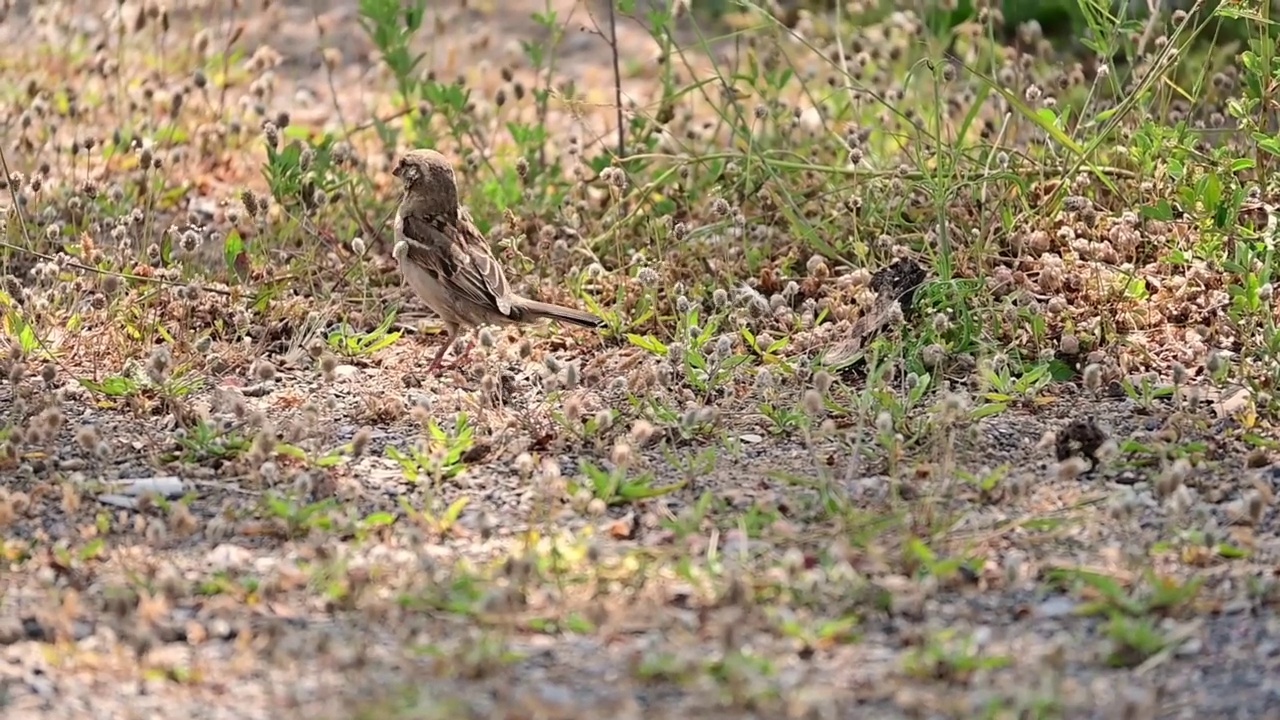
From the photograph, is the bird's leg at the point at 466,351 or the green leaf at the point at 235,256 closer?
the bird's leg at the point at 466,351

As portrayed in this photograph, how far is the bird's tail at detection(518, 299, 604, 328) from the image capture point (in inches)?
256

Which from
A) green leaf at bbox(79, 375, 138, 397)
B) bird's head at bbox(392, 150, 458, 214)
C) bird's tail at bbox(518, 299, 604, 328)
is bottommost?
bird's tail at bbox(518, 299, 604, 328)

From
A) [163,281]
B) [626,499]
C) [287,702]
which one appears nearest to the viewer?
[287,702]

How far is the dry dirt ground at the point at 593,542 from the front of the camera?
4.03m

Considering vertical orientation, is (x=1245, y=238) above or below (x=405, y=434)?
above

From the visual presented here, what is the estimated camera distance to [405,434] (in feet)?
19.0

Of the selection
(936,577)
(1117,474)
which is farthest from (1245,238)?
(936,577)

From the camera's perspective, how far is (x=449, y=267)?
6.60 m

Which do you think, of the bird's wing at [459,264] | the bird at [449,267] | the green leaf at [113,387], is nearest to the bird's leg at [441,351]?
the bird at [449,267]

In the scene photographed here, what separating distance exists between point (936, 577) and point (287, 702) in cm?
161

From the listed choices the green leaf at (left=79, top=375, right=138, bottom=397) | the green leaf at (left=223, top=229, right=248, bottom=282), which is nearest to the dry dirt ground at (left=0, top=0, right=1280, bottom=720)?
the green leaf at (left=79, top=375, right=138, bottom=397)

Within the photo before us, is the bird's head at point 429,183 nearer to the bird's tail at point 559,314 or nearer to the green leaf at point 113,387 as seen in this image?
the bird's tail at point 559,314

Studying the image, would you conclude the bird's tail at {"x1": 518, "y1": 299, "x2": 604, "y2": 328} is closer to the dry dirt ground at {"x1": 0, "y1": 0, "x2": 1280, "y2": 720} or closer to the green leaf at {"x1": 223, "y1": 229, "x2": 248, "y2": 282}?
the dry dirt ground at {"x1": 0, "y1": 0, "x2": 1280, "y2": 720}

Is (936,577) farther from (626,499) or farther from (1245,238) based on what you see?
A: (1245,238)
